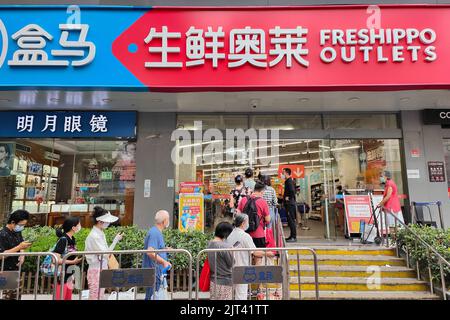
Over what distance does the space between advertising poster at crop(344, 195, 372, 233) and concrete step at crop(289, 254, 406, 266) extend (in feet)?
4.51

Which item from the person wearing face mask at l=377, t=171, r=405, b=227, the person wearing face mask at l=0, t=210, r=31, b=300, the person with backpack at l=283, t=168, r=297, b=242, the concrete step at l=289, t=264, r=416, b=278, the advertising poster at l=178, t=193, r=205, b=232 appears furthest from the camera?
the advertising poster at l=178, t=193, r=205, b=232

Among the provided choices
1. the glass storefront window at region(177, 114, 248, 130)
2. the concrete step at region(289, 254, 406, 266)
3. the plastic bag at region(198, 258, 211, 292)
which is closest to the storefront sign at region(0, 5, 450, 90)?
the glass storefront window at region(177, 114, 248, 130)

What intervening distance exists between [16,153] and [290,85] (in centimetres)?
773

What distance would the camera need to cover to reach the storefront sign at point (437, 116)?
328 inches

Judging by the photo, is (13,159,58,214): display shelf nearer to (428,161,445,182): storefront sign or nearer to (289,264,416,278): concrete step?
(289,264,416,278): concrete step

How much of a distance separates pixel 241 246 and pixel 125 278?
1.52m

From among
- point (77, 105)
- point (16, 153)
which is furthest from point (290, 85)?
point (16, 153)

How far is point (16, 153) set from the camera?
8758 mm

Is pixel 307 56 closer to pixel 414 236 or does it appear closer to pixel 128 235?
pixel 414 236

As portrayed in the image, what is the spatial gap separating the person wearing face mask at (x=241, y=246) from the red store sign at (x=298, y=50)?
132 inches

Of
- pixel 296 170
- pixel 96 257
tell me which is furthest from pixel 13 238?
pixel 296 170

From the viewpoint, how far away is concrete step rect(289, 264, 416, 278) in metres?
6.04

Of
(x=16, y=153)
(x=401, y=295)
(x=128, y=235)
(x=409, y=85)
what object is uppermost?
(x=409, y=85)

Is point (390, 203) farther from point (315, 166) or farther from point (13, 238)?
point (13, 238)
